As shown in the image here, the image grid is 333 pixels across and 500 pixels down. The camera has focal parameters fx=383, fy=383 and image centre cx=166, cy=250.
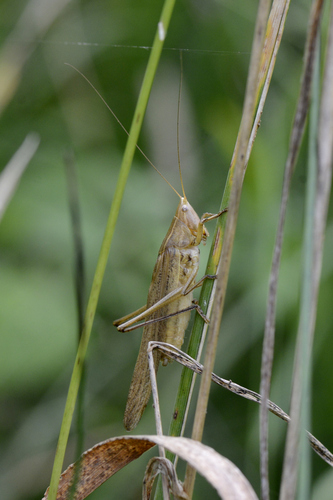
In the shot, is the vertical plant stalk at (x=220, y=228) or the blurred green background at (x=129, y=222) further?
the blurred green background at (x=129, y=222)

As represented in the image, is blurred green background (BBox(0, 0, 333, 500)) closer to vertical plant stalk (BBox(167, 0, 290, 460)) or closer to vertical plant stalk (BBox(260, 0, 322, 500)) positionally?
vertical plant stalk (BBox(167, 0, 290, 460))

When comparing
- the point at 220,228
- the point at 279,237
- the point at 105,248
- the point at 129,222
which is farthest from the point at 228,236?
the point at 129,222

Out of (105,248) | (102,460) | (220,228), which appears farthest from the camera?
(220,228)

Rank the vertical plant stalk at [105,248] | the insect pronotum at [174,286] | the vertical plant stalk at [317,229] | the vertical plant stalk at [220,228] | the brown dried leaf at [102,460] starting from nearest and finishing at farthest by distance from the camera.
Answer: the vertical plant stalk at [317,229] < the vertical plant stalk at [105,248] < the brown dried leaf at [102,460] < the vertical plant stalk at [220,228] < the insect pronotum at [174,286]

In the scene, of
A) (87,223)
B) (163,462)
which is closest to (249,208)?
(87,223)

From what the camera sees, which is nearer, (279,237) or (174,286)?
(279,237)

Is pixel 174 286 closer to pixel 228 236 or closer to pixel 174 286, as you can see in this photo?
pixel 174 286

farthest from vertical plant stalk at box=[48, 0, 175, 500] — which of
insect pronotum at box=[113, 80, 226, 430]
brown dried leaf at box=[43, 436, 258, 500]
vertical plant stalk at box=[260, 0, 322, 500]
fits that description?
insect pronotum at box=[113, 80, 226, 430]

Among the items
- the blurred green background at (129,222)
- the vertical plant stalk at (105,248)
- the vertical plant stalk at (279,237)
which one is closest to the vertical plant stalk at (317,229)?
the vertical plant stalk at (279,237)

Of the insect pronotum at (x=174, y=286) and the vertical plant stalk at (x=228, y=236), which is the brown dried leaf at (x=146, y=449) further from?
the insect pronotum at (x=174, y=286)
